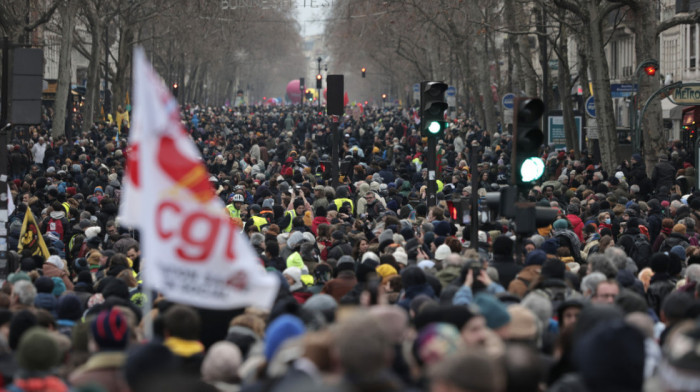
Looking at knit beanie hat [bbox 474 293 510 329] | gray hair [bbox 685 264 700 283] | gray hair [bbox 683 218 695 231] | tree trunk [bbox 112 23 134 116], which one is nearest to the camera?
knit beanie hat [bbox 474 293 510 329]

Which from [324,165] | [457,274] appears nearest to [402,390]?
[457,274]

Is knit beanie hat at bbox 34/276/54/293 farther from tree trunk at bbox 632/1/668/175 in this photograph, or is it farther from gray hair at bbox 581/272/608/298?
tree trunk at bbox 632/1/668/175

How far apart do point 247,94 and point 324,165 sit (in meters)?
134

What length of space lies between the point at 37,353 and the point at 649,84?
75.1ft

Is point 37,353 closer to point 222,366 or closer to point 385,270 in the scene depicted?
point 222,366

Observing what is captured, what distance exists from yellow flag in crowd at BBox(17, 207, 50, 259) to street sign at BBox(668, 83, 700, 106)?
13.0 metres

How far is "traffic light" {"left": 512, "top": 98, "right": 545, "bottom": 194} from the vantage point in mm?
11594

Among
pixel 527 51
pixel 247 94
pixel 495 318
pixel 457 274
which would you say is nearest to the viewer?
pixel 495 318

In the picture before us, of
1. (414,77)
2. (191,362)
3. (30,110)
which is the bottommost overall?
(191,362)

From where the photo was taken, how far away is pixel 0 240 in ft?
48.1

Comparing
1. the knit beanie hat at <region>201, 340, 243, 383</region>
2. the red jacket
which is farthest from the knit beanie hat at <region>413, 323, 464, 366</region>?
the red jacket

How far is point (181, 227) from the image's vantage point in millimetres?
6172

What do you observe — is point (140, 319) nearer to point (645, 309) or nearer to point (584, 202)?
point (645, 309)

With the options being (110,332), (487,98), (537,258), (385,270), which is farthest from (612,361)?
(487,98)
